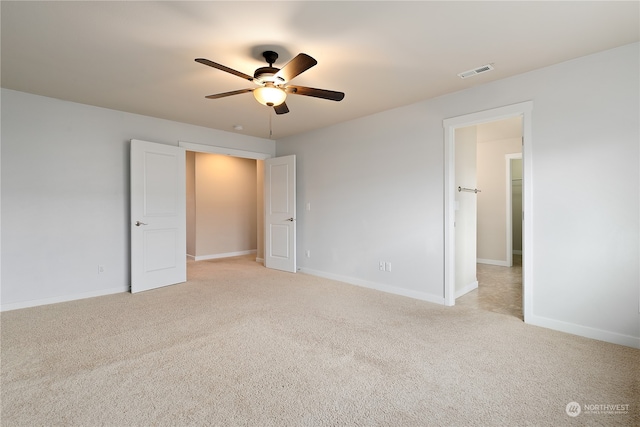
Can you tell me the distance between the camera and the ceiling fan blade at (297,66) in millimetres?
2139

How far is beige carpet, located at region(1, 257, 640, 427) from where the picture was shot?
176 cm

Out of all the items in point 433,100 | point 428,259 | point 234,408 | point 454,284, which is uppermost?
point 433,100

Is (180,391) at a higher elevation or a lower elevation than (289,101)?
lower

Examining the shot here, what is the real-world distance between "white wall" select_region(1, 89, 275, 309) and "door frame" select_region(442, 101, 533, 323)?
13.7ft

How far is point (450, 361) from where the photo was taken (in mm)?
2342

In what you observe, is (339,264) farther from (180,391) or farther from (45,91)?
(45,91)

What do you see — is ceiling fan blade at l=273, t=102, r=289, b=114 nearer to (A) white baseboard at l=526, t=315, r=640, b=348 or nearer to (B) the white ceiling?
(B) the white ceiling

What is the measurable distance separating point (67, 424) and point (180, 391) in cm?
56

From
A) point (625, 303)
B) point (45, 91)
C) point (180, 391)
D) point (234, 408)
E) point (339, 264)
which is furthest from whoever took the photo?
point (339, 264)

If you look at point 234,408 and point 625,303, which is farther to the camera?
point 625,303

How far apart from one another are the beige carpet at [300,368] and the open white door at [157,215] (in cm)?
87

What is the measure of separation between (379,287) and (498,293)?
1590 millimetres

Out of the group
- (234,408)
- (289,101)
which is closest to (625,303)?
(234,408)

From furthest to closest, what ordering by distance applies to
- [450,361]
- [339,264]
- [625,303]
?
[339,264] → [625,303] → [450,361]
